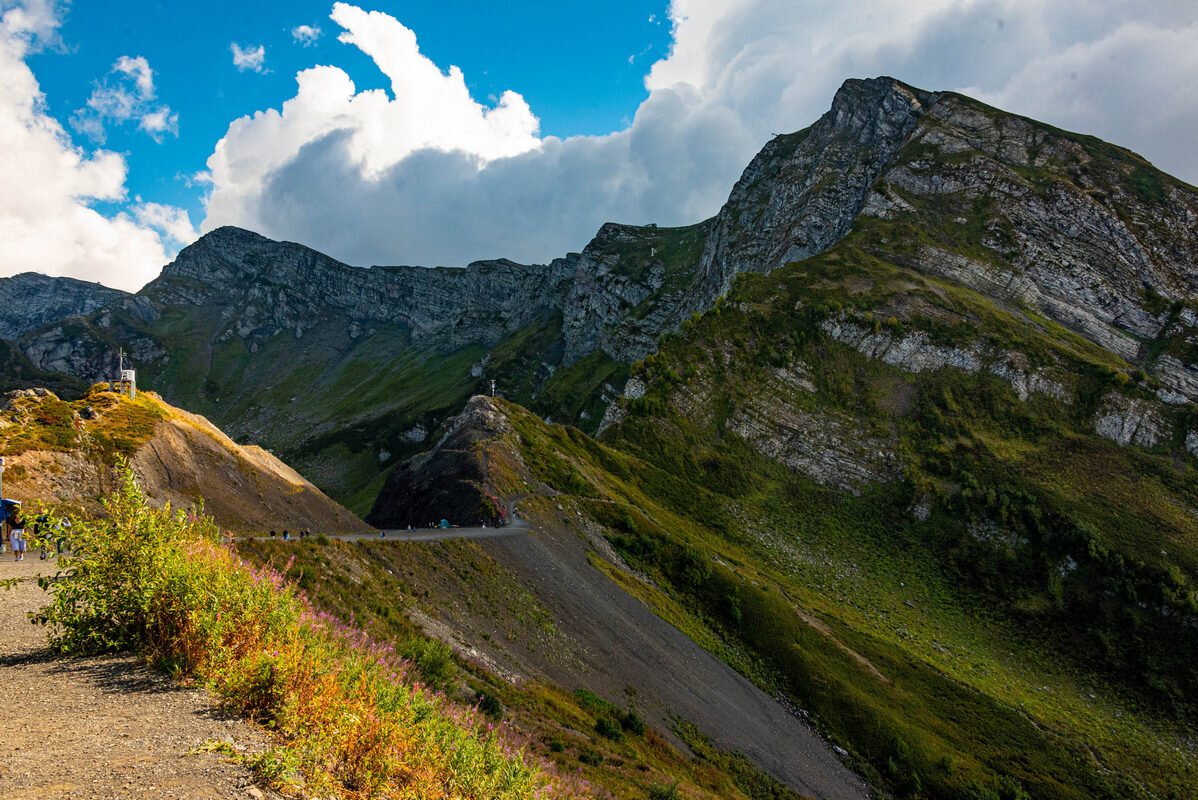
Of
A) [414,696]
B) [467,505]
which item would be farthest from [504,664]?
[467,505]

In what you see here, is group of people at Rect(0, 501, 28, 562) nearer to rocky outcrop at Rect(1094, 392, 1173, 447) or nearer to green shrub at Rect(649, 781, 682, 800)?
green shrub at Rect(649, 781, 682, 800)

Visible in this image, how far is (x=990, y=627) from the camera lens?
6203cm

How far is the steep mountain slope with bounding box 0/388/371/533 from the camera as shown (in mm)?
29844

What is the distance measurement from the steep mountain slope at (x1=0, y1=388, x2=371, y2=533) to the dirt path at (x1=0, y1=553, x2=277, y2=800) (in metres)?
17.2

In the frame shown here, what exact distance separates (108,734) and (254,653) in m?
2.05

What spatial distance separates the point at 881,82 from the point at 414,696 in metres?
207

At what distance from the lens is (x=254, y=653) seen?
386 inches

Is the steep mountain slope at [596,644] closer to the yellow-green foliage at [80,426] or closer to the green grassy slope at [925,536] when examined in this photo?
the green grassy slope at [925,536]

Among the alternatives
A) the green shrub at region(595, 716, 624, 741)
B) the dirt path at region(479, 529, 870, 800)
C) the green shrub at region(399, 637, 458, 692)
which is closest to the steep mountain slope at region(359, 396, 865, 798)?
the dirt path at region(479, 529, 870, 800)

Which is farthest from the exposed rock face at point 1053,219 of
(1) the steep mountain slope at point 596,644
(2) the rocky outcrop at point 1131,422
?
(1) the steep mountain slope at point 596,644

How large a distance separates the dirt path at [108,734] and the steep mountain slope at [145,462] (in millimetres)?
17228

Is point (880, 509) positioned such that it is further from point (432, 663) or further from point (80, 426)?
point (80, 426)

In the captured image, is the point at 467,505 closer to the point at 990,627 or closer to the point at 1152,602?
the point at 990,627

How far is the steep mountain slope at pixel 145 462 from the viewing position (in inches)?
1175
